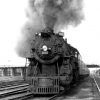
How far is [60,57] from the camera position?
43.7 feet

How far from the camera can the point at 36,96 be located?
1307cm

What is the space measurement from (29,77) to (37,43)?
209 centimetres

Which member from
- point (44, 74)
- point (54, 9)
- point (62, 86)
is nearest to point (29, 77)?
point (44, 74)

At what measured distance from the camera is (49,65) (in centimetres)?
1373

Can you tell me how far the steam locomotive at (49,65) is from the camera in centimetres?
1255

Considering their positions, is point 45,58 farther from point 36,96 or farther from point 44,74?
point 36,96

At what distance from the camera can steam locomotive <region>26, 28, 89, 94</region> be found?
12.5 m

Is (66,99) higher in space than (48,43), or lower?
lower

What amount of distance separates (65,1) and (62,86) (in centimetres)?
535

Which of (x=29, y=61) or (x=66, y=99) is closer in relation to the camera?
(x=66, y=99)

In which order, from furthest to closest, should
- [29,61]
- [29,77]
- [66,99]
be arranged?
1. [29,61]
2. [29,77]
3. [66,99]

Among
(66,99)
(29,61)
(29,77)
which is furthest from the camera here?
(29,61)

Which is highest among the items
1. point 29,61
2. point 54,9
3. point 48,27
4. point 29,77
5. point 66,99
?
point 54,9

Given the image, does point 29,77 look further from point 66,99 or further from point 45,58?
point 66,99
